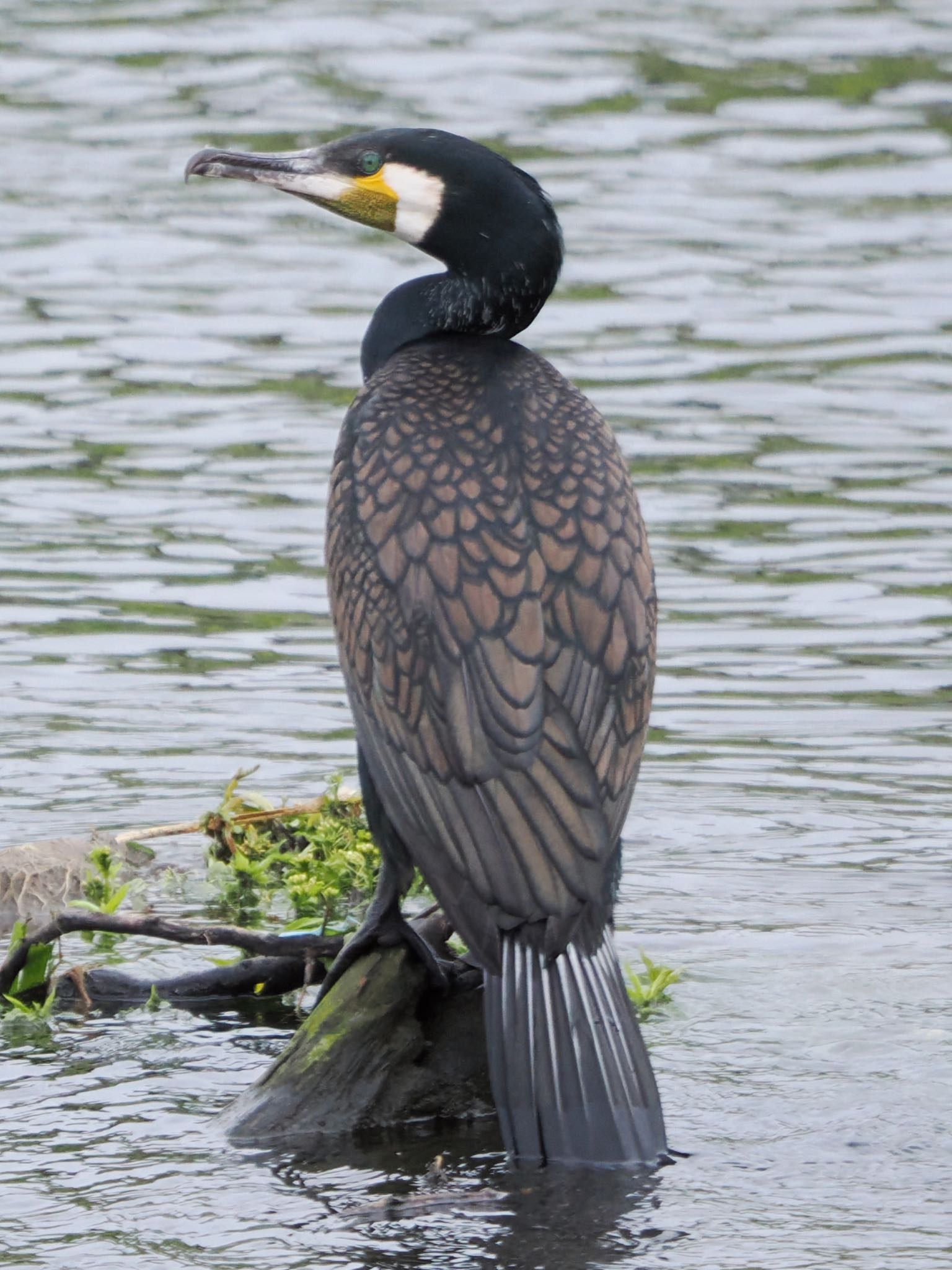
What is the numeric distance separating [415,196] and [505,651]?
48.5 inches

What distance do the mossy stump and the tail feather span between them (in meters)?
0.39

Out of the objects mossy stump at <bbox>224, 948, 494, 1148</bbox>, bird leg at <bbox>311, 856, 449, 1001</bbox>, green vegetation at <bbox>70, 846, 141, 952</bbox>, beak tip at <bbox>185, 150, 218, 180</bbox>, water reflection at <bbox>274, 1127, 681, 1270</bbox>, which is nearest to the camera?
water reflection at <bbox>274, 1127, 681, 1270</bbox>

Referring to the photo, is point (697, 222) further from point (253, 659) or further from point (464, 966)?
point (464, 966)

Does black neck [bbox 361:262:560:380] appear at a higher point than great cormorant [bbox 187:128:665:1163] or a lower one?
higher

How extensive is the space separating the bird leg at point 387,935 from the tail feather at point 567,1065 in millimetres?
450

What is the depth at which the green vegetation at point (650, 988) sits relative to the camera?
17.2 feet

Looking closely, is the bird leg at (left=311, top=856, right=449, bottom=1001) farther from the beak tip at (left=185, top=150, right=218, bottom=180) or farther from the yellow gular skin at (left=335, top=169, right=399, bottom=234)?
the beak tip at (left=185, top=150, right=218, bottom=180)

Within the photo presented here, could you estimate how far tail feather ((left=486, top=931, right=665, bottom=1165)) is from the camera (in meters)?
4.30

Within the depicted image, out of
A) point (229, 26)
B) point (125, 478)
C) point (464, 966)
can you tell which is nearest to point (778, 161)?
point (229, 26)

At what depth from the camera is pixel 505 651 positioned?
4.59m

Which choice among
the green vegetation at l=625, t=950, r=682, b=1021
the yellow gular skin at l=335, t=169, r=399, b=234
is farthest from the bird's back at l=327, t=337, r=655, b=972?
the green vegetation at l=625, t=950, r=682, b=1021

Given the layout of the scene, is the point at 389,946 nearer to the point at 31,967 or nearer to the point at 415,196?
the point at 31,967

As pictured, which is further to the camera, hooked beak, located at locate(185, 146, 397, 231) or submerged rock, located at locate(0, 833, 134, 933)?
submerged rock, located at locate(0, 833, 134, 933)

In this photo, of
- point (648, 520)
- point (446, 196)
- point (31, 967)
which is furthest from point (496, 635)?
point (648, 520)
